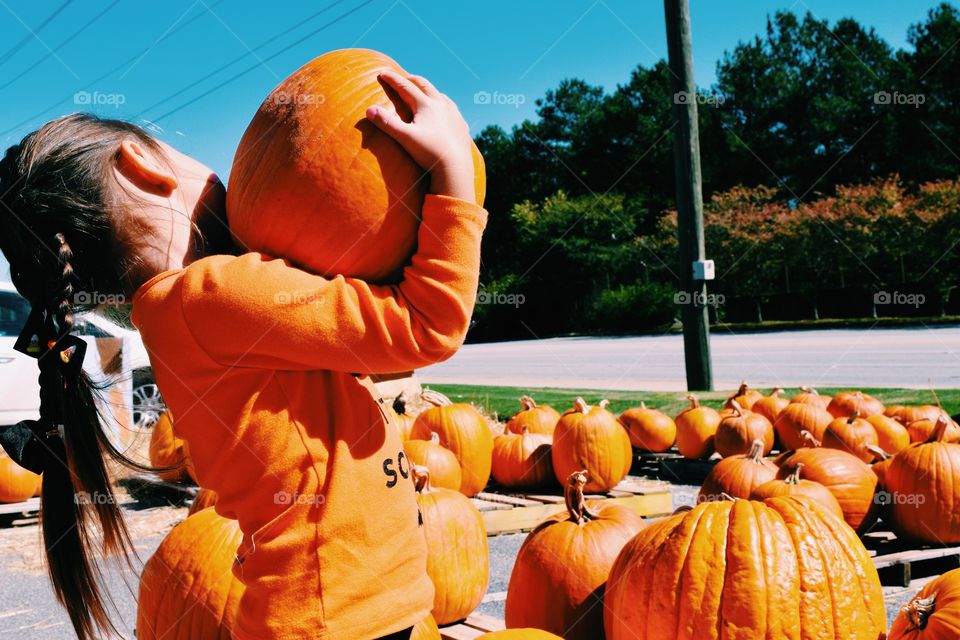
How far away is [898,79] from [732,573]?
42281 mm

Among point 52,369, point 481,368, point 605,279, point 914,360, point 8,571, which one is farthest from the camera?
point 605,279

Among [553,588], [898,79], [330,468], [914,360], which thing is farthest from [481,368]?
[898,79]

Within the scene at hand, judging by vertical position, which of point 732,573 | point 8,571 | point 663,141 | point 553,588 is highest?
point 663,141

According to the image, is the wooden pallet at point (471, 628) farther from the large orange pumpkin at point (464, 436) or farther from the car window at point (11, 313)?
the car window at point (11, 313)

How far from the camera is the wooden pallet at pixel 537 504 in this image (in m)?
5.34

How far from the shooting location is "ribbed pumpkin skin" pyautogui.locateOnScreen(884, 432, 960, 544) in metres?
4.36

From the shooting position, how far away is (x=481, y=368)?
23.5m

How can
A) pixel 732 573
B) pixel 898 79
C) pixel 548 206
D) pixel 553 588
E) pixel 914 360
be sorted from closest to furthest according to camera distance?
1. pixel 732 573
2. pixel 553 588
3. pixel 914 360
4. pixel 898 79
5. pixel 548 206

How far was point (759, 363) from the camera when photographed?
17406 mm

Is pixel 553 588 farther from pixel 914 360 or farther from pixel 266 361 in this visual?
pixel 914 360

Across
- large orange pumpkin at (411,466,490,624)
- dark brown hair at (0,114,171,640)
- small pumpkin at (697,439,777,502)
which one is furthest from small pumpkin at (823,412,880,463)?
dark brown hair at (0,114,171,640)

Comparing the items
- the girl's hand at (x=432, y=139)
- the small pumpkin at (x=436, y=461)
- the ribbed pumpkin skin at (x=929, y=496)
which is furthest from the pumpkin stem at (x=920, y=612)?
the small pumpkin at (x=436, y=461)

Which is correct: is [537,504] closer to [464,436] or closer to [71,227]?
[464,436]

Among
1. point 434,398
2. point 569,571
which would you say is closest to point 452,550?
point 569,571
